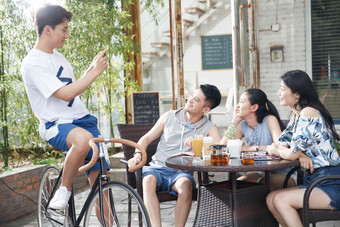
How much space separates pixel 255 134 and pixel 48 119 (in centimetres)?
136

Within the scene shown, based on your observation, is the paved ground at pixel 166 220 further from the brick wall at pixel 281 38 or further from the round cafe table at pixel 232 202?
the brick wall at pixel 281 38

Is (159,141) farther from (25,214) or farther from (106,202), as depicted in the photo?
(25,214)

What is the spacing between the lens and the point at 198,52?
35.2 feet

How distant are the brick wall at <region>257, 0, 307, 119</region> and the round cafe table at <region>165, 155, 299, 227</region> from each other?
3.80 meters

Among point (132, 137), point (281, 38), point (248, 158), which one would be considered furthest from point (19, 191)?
point (281, 38)

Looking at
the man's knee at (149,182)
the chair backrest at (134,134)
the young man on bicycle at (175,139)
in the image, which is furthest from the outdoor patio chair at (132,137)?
the man's knee at (149,182)

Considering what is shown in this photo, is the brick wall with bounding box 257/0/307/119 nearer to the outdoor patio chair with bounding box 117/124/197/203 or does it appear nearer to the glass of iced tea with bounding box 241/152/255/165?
the outdoor patio chair with bounding box 117/124/197/203

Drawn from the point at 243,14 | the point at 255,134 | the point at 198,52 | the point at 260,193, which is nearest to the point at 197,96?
the point at 255,134

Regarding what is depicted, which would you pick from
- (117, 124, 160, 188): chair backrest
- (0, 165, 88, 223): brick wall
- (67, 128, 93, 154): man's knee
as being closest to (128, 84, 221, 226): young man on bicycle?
(117, 124, 160, 188): chair backrest

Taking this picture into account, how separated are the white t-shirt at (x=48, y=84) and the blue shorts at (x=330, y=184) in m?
1.35

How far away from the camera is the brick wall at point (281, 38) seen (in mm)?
6098

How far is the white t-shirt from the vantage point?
2.34 m

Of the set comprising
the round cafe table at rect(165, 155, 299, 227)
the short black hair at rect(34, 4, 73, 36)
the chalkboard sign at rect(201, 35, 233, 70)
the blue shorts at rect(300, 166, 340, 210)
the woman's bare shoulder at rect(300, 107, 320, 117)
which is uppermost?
the chalkboard sign at rect(201, 35, 233, 70)

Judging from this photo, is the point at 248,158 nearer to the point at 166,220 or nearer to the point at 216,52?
the point at 166,220
